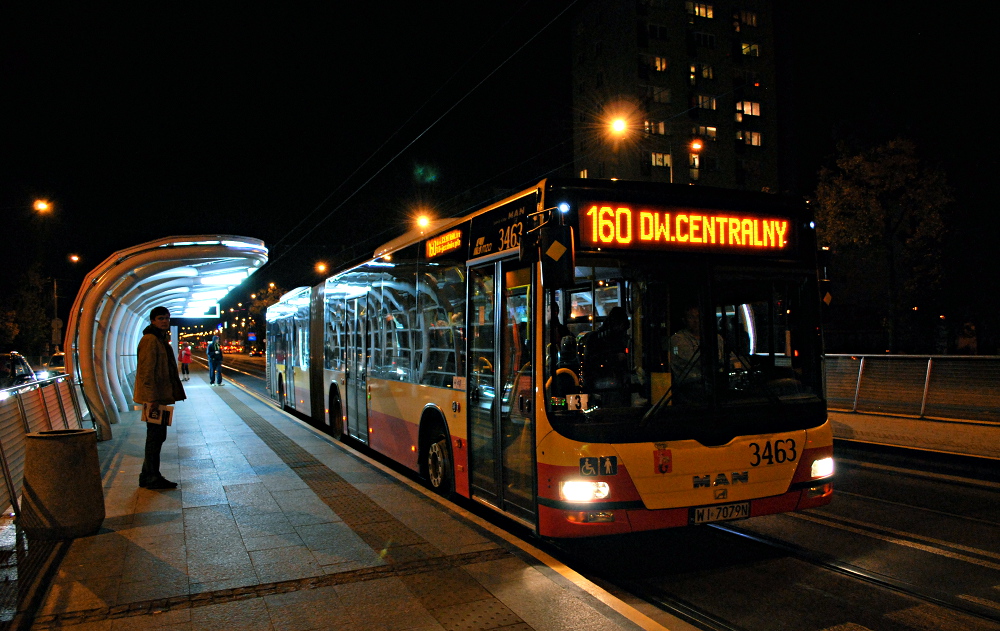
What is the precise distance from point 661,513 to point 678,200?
245cm

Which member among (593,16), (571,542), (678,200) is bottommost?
(571,542)

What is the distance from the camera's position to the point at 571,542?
6.79 metres

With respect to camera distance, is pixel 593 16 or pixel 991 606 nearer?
pixel 991 606

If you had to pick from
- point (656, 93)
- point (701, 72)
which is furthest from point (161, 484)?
point (701, 72)

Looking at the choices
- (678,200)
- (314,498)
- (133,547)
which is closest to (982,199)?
(678,200)

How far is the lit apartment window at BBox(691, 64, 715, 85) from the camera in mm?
59656

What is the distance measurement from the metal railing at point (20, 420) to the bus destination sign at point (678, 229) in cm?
525

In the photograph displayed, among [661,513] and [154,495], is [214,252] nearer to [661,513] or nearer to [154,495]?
[154,495]

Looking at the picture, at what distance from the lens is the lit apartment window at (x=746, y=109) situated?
60.7m

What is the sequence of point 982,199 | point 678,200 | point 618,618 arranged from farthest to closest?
point 982,199
point 678,200
point 618,618

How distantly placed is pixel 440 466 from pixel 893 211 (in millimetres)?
24972

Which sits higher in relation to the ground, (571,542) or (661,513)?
(661,513)

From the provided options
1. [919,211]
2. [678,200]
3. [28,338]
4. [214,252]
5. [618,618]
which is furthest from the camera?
[28,338]

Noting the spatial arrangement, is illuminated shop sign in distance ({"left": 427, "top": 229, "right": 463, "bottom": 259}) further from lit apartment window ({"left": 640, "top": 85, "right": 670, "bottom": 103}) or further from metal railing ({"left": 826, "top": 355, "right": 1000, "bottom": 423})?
lit apartment window ({"left": 640, "top": 85, "right": 670, "bottom": 103})
